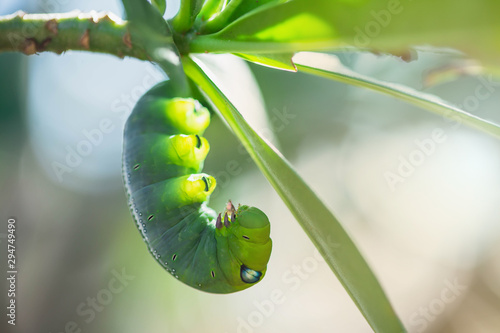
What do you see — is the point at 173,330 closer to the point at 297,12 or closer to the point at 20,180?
the point at 20,180

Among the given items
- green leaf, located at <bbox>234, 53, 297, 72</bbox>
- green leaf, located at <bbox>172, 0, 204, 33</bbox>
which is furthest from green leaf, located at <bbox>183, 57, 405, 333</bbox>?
green leaf, located at <bbox>172, 0, 204, 33</bbox>

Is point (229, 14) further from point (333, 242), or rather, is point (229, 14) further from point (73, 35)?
point (333, 242)

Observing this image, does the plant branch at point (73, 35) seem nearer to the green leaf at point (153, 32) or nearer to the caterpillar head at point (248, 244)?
the green leaf at point (153, 32)

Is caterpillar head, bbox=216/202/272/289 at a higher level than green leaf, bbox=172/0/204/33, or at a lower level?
lower

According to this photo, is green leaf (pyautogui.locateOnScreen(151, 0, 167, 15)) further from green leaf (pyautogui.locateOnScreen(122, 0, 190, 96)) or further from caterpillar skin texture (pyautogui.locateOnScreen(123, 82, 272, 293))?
caterpillar skin texture (pyautogui.locateOnScreen(123, 82, 272, 293))

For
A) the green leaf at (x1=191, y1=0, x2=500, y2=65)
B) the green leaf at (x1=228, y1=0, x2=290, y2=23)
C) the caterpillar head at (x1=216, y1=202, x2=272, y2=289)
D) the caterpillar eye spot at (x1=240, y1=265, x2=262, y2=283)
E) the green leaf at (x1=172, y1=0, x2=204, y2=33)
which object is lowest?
the caterpillar eye spot at (x1=240, y1=265, x2=262, y2=283)

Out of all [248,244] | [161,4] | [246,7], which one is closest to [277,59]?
[246,7]
